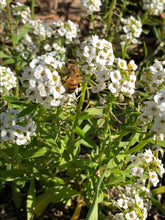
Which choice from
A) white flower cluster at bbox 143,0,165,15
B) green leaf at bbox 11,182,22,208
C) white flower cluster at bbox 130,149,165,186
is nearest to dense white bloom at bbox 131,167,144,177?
white flower cluster at bbox 130,149,165,186

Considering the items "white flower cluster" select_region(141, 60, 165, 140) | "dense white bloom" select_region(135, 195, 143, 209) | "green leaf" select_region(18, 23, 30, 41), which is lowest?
"dense white bloom" select_region(135, 195, 143, 209)

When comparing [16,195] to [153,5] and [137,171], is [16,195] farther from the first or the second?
[153,5]

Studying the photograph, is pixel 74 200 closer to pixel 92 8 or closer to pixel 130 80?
pixel 130 80

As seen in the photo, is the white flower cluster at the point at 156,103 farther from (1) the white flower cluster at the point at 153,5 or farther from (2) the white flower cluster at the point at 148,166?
(1) the white flower cluster at the point at 153,5

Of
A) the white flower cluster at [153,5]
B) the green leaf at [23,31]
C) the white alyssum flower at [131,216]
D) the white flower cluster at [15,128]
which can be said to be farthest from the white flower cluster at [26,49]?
the white alyssum flower at [131,216]

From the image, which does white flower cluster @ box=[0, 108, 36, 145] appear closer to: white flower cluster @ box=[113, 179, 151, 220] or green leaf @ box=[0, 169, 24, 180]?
green leaf @ box=[0, 169, 24, 180]

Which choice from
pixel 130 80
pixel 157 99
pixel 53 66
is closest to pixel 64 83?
pixel 53 66
